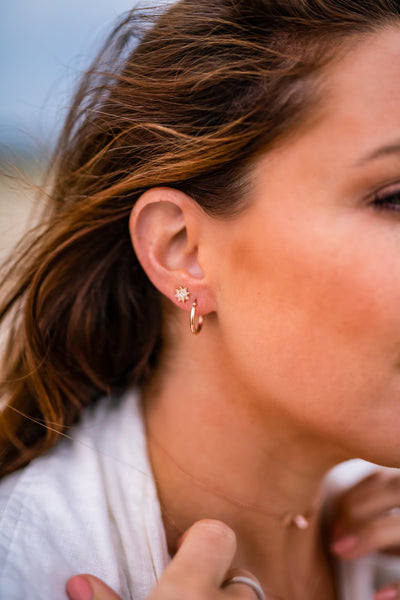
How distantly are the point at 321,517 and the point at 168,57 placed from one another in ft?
4.44

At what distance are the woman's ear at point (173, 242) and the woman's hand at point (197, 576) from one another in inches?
18.8

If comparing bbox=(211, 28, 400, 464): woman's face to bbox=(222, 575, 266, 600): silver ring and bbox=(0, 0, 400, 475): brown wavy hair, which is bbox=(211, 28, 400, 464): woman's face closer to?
bbox=(0, 0, 400, 475): brown wavy hair

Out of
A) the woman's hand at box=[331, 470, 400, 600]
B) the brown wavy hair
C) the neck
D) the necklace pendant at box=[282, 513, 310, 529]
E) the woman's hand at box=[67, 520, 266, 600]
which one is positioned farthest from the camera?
the woman's hand at box=[331, 470, 400, 600]

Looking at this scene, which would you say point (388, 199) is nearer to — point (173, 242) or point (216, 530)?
point (173, 242)

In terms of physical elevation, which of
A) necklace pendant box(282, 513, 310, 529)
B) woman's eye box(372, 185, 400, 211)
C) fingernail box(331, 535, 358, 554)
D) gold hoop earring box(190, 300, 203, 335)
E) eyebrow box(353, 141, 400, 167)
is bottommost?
fingernail box(331, 535, 358, 554)

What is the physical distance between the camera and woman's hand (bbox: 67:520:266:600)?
Answer: 112cm

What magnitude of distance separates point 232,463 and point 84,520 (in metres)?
0.40

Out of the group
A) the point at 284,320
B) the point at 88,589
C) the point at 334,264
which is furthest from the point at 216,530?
the point at 334,264

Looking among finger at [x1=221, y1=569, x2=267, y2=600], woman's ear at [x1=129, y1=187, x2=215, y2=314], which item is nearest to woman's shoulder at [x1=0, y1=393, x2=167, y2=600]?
finger at [x1=221, y1=569, x2=267, y2=600]

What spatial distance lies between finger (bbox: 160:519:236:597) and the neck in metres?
0.25

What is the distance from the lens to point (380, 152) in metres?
1.22

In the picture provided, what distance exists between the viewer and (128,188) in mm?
1475

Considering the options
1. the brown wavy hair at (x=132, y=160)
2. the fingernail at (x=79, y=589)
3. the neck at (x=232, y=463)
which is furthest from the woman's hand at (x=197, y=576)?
the brown wavy hair at (x=132, y=160)

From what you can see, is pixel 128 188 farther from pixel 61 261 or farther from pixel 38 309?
pixel 38 309
